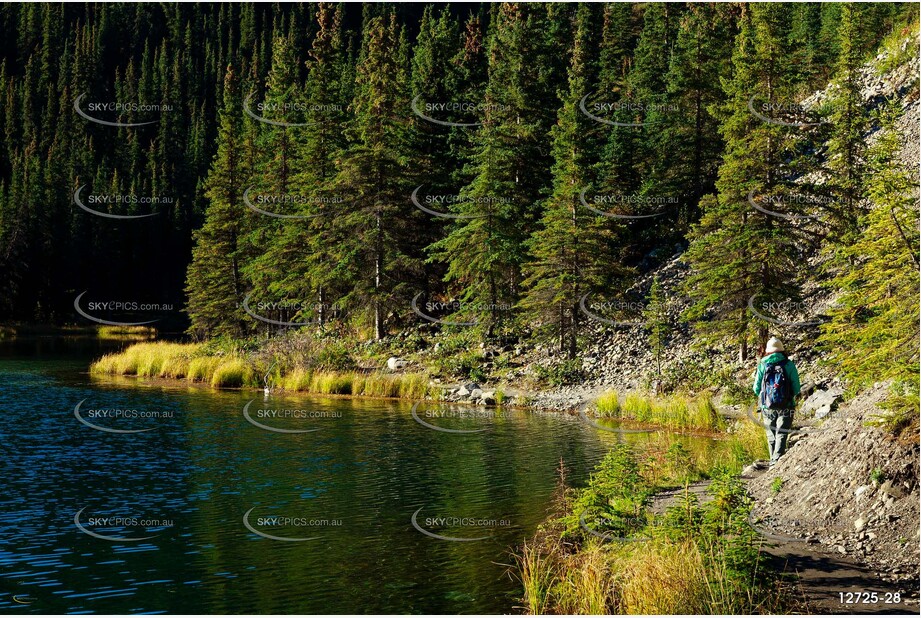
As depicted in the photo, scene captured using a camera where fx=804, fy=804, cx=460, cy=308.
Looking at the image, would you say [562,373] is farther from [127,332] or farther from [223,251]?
[127,332]

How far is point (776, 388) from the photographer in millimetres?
15398

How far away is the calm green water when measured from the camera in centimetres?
1174

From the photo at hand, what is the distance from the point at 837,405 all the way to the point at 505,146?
2431cm

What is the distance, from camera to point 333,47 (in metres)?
61.5

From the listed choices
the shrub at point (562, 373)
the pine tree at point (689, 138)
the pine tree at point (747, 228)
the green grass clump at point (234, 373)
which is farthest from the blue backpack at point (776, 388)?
the pine tree at point (689, 138)

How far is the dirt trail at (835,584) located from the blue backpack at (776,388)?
4.05 metres

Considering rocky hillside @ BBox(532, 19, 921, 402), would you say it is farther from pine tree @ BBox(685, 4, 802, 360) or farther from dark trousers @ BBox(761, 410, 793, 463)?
dark trousers @ BBox(761, 410, 793, 463)

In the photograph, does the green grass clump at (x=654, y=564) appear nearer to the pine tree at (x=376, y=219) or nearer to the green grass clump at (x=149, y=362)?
the pine tree at (x=376, y=219)

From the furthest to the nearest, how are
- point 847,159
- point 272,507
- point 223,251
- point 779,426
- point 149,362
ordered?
point 223,251 < point 149,362 < point 847,159 < point 272,507 < point 779,426

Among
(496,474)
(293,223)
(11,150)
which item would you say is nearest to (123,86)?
(11,150)

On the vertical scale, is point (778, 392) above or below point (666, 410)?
above

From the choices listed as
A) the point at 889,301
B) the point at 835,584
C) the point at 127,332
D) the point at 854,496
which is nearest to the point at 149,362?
the point at 127,332

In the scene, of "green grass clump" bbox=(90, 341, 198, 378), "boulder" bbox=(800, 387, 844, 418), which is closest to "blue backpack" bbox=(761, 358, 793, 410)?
"boulder" bbox=(800, 387, 844, 418)

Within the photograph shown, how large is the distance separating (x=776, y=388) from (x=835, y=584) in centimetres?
574
